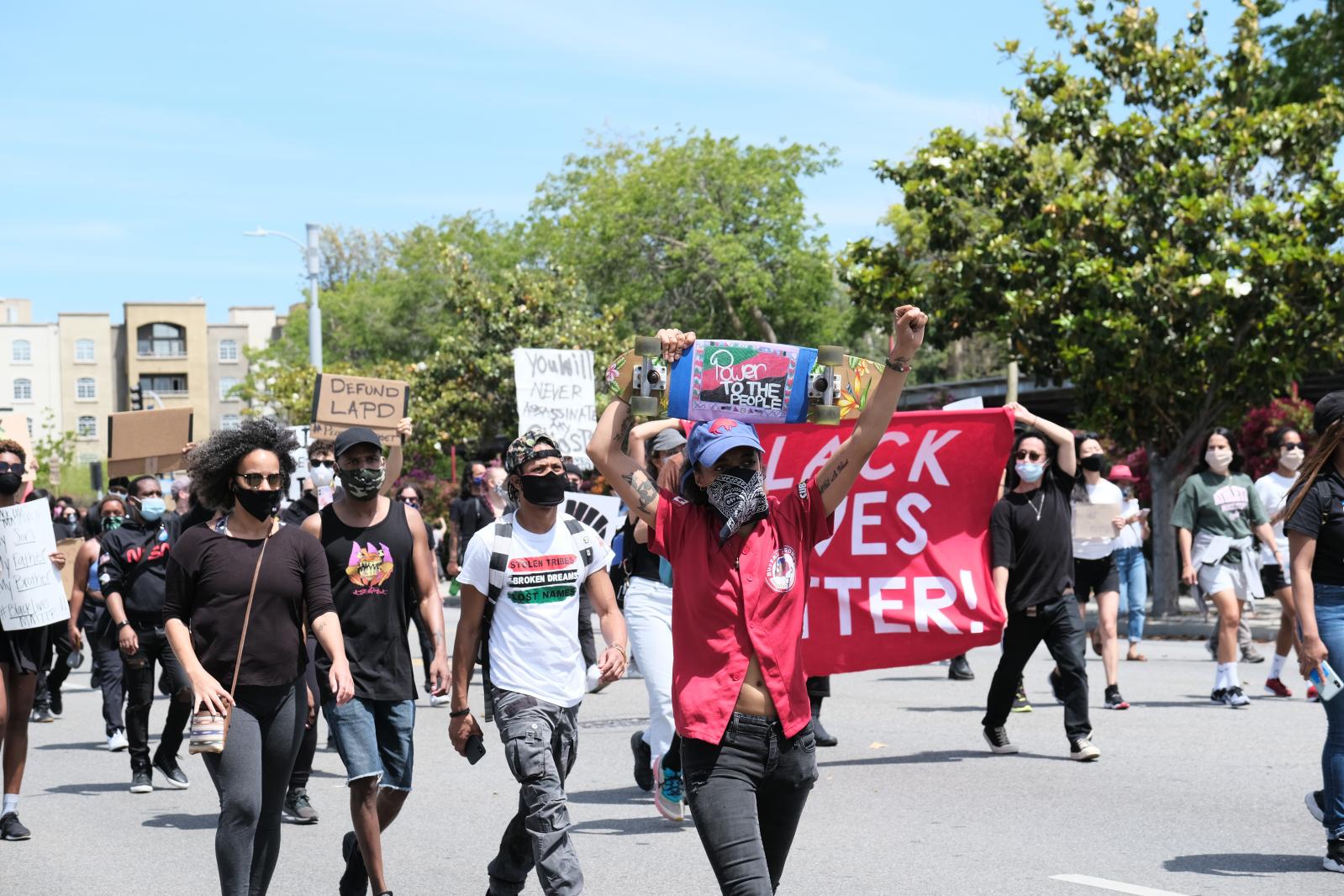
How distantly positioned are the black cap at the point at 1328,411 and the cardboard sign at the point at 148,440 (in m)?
10.5

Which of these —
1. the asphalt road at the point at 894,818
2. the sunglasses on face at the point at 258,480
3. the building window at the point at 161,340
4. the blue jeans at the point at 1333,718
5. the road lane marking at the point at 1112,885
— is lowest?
the asphalt road at the point at 894,818

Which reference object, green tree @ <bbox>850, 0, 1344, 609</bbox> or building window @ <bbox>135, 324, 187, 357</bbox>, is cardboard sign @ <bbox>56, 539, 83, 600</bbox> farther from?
building window @ <bbox>135, 324, 187, 357</bbox>

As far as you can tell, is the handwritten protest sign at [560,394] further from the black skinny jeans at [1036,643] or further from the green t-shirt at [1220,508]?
the black skinny jeans at [1036,643]

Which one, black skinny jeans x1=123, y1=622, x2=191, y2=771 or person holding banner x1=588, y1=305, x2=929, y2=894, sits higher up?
person holding banner x1=588, y1=305, x2=929, y2=894

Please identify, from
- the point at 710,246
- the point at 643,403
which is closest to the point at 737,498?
the point at 643,403

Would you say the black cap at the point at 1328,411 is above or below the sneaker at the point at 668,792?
above

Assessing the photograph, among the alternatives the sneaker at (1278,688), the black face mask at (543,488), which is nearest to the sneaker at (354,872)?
the black face mask at (543,488)

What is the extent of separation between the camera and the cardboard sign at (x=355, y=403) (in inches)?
576

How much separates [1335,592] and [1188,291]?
13034 millimetres

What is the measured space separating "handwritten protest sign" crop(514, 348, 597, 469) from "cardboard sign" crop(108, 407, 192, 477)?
5.05 metres

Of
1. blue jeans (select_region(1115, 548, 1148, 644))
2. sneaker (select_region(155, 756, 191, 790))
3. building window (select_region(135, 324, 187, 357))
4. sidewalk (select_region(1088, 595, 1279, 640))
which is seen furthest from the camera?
building window (select_region(135, 324, 187, 357))

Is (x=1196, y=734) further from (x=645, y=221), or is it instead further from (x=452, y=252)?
(x=645, y=221)

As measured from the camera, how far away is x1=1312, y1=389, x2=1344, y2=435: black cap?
22.4 feet

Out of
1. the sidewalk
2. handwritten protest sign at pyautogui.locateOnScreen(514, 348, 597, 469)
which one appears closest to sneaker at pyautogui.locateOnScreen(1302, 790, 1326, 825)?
the sidewalk
